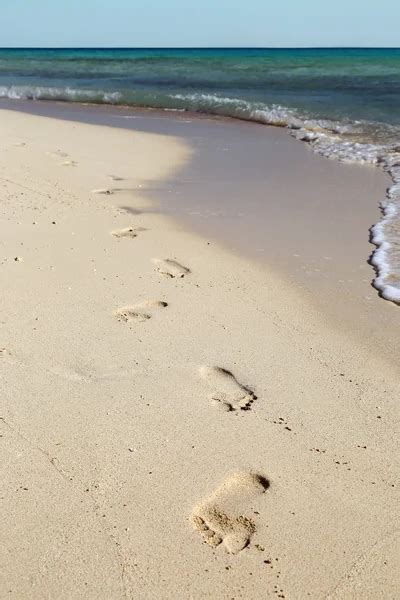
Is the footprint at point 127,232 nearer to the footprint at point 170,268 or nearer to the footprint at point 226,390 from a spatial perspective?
the footprint at point 170,268

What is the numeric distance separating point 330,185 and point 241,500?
186 inches

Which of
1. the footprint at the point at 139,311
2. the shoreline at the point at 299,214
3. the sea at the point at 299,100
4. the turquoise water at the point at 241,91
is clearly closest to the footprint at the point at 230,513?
the shoreline at the point at 299,214

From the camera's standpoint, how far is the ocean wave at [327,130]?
449 cm

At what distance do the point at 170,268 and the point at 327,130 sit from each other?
6907 mm

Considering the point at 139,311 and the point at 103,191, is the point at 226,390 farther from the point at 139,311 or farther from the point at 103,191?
the point at 103,191

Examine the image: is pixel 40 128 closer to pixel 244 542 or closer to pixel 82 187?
pixel 82 187

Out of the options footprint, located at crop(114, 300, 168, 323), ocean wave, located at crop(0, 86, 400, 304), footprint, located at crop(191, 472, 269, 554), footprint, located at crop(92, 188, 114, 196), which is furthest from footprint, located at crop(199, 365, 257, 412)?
footprint, located at crop(92, 188, 114, 196)

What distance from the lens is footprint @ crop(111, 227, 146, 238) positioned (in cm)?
470

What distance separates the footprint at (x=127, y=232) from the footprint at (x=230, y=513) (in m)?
2.68

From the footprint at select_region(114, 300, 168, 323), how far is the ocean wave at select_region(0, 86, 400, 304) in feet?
4.23

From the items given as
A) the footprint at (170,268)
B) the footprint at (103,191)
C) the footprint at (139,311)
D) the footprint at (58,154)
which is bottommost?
the footprint at (58,154)

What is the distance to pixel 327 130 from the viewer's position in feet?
33.7

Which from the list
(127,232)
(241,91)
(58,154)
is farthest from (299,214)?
(241,91)

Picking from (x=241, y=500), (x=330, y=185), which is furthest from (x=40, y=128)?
(x=241, y=500)
